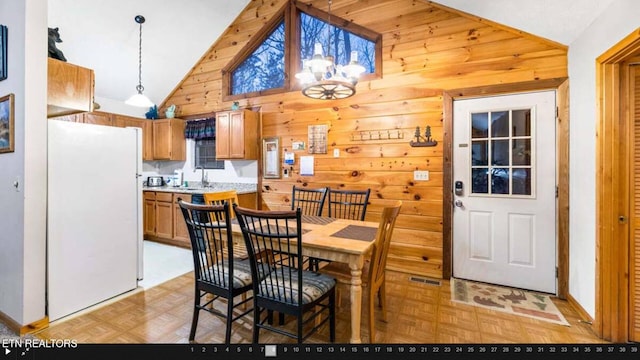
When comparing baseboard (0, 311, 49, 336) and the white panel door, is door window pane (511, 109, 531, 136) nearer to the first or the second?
the white panel door

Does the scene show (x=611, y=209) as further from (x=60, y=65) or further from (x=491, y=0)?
(x=60, y=65)

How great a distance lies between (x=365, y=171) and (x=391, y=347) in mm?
2030

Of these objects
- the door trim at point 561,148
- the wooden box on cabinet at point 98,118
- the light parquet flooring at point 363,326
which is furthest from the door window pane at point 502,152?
the wooden box on cabinet at point 98,118

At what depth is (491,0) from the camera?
258 centimetres

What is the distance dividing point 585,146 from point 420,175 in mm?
1366

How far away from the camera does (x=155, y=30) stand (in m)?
4.17

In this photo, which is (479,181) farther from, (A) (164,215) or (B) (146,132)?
(B) (146,132)

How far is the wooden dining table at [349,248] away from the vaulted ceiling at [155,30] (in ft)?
7.55

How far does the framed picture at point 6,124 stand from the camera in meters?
2.15

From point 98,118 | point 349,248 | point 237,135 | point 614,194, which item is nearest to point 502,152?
point 614,194

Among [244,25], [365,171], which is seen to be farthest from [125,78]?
[365,171]

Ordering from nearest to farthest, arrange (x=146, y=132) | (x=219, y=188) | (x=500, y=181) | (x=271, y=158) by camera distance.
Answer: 1. (x=500, y=181)
2. (x=271, y=158)
3. (x=219, y=188)
4. (x=146, y=132)

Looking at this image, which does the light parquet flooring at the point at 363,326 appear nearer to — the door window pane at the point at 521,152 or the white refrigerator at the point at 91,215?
the white refrigerator at the point at 91,215

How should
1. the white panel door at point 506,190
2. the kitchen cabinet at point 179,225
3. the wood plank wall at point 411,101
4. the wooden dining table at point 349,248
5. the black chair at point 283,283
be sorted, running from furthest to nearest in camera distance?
1. the kitchen cabinet at point 179,225
2. the wood plank wall at point 411,101
3. the white panel door at point 506,190
4. the wooden dining table at point 349,248
5. the black chair at point 283,283
